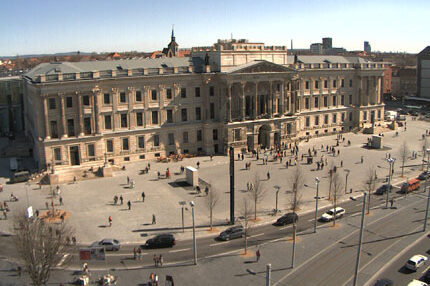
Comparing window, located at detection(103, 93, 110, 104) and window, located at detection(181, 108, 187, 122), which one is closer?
window, located at detection(103, 93, 110, 104)

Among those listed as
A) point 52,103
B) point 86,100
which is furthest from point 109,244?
point 86,100

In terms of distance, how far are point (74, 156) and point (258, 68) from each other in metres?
37.1

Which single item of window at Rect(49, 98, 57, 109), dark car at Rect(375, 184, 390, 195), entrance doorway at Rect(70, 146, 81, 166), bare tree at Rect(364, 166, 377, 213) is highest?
window at Rect(49, 98, 57, 109)

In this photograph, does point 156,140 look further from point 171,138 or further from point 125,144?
point 125,144

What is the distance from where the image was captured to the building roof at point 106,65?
2756 inches

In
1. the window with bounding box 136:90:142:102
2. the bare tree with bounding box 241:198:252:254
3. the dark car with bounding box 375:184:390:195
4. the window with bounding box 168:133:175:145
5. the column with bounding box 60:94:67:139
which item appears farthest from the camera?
the window with bounding box 168:133:175:145

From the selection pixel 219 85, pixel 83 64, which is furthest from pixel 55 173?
pixel 219 85

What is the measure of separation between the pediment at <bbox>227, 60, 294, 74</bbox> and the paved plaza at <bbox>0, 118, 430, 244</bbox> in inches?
643

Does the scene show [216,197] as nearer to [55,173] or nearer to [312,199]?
[312,199]

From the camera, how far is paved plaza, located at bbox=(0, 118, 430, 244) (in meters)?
48.8

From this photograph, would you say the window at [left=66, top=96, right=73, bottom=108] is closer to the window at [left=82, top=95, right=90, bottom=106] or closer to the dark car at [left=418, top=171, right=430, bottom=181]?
the window at [left=82, top=95, right=90, bottom=106]

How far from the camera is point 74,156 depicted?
230 feet

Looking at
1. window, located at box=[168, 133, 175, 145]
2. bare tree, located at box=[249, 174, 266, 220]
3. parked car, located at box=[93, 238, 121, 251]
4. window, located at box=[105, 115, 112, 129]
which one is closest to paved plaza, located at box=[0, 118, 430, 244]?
bare tree, located at box=[249, 174, 266, 220]

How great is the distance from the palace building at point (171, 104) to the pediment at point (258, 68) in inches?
8.2
